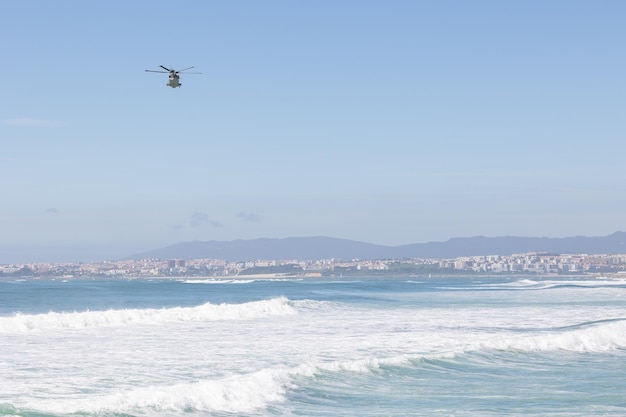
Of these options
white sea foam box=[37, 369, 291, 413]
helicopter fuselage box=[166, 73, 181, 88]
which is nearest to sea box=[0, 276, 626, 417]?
white sea foam box=[37, 369, 291, 413]

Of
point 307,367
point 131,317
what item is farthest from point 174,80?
point 131,317

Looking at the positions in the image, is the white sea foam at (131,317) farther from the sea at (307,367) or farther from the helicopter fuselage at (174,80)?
the helicopter fuselage at (174,80)

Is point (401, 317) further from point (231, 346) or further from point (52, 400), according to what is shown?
point (52, 400)

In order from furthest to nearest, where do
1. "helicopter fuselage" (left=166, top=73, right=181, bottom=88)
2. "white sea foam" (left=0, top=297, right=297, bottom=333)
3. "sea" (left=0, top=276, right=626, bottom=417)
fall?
"white sea foam" (left=0, top=297, right=297, bottom=333) < "helicopter fuselage" (left=166, top=73, right=181, bottom=88) < "sea" (left=0, top=276, right=626, bottom=417)

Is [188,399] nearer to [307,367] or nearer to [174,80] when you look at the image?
[307,367]

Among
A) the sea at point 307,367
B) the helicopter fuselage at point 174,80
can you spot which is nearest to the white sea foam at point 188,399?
the sea at point 307,367

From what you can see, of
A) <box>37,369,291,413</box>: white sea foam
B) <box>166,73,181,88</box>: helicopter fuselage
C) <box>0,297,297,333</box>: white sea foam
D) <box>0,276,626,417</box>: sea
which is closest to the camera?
<box>37,369,291,413</box>: white sea foam

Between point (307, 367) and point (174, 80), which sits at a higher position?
point (174, 80)

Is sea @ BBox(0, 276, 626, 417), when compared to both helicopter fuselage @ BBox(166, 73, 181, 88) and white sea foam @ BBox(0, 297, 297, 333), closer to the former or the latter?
white sea foam @ BBox(0, 297, 297, 333)

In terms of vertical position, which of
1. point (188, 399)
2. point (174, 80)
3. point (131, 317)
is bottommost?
point (188, 399)
